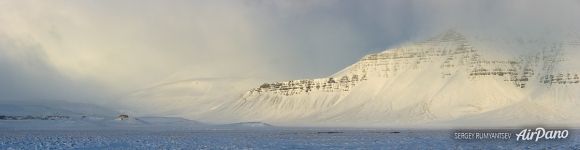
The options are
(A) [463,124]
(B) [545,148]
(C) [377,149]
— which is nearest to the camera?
(B) [545,148]

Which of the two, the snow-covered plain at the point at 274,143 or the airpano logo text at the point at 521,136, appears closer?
the snow-covered plain at the point at 274,143

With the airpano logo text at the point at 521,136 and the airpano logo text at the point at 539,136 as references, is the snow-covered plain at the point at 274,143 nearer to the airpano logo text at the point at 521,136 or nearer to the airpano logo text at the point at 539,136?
the airpano logo text at the point at 521,136

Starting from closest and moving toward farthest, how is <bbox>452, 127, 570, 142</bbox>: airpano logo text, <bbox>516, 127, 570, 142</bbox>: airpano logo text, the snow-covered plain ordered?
the snow-covered plain
<bbox>516, 127, 570, 142</bbox>: airpano logo text
<bbox>452, 127, 570, 142</bbox>: airpano logo text

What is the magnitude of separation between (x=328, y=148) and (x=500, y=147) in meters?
12.9

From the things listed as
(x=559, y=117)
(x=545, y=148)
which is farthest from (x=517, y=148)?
(x=559, y=117)

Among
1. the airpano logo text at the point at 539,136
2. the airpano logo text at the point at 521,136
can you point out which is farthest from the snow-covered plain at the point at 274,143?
the airpano logo text at the point at 539,136

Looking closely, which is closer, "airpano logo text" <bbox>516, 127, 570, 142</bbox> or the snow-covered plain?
the snow-covered plain

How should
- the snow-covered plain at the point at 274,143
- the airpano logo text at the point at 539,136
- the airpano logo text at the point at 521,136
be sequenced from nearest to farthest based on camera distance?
1. the snow-covered plain at the point at 274,143
2. the airpano logo text at the point at 539,136
3. the airpano logo text at the point at 521,136

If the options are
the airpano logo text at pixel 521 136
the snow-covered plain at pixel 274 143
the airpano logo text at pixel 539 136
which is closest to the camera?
the snow-covered plain at pixel 274 143

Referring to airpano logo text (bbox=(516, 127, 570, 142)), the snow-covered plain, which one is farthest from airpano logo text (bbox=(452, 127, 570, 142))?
the snow-covered plain

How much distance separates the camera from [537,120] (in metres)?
198

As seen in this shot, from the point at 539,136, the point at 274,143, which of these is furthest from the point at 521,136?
the point at 274,143

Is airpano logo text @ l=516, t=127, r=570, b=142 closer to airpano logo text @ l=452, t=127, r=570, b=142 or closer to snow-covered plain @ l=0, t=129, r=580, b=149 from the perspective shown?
airpano logo text @ l=452, t=127, r=570, b=142

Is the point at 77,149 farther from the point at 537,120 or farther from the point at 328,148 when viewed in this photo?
the point at 537,120
